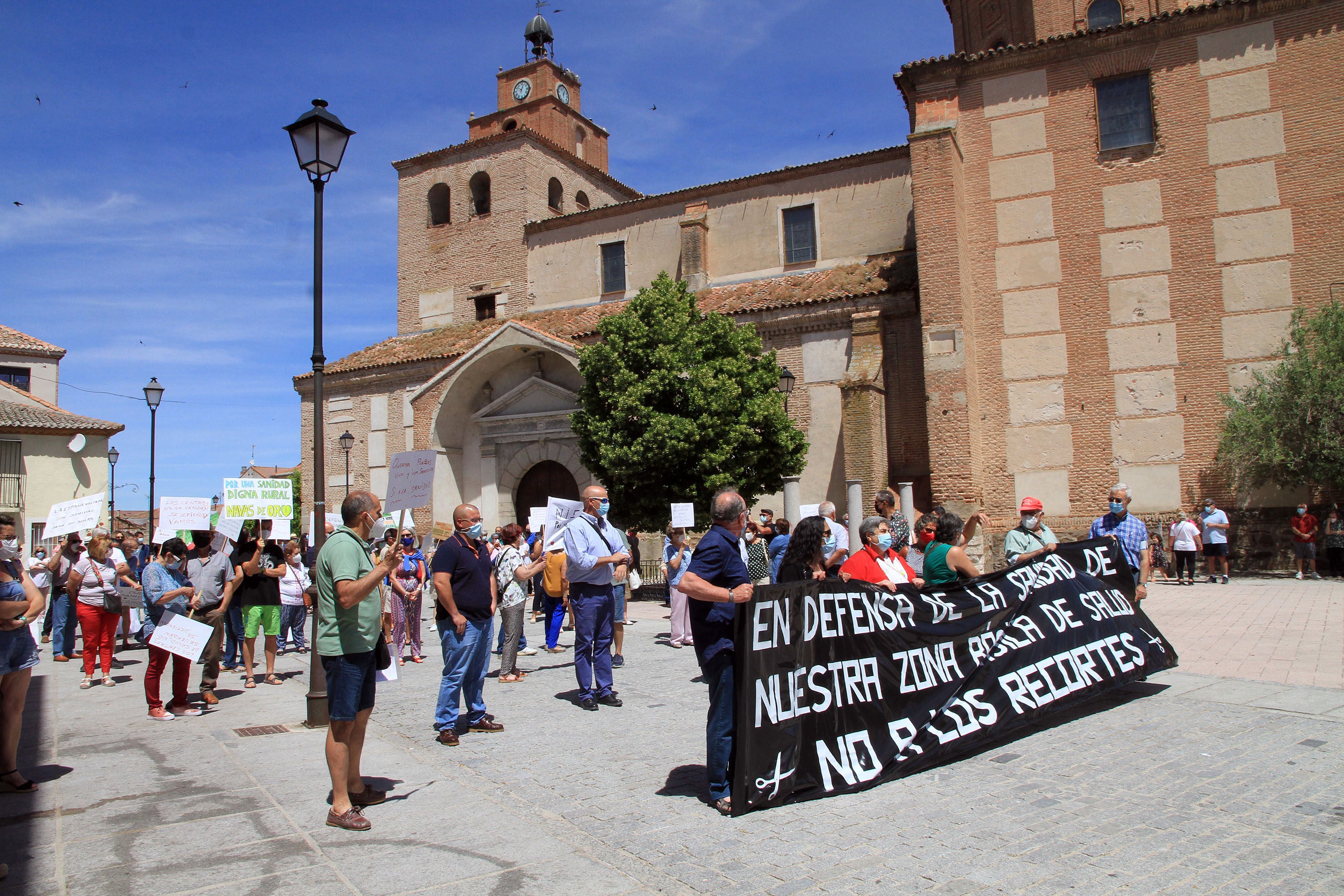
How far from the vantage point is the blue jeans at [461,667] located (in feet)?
22.2

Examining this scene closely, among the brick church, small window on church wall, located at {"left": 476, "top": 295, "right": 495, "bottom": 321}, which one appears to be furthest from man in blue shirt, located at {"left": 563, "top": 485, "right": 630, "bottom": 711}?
small window on church wall, located at {"left": 476, "top": 295, "right": 495, "bottom": 321}

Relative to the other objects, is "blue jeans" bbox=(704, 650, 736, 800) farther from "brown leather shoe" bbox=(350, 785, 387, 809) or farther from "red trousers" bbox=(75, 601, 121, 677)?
"red trousers" bbox=(75, 601, 121, 677)

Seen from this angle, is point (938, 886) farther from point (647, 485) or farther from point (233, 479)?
point (647, 485)

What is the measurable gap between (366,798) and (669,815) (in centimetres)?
181

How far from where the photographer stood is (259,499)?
1152cm

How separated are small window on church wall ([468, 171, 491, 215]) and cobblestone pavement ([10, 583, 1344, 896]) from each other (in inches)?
1062

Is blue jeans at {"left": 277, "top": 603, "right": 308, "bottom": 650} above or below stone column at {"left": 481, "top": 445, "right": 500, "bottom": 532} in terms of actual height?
below

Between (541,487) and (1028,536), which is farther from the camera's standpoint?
(541,487)

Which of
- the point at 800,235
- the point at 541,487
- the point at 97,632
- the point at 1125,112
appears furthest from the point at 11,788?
the point at 800,235

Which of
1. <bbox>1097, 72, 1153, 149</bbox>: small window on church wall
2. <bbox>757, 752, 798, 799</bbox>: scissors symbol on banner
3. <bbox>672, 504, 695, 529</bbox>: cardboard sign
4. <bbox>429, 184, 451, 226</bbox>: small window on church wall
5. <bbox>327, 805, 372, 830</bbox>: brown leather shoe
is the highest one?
<bbox>429, 184, 451, 226</bbox>: small window on church wall

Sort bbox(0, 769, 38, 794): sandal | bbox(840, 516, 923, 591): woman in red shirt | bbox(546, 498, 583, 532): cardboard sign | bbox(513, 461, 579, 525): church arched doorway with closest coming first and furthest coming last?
bbox(0, 769, 38, 794): sandal → bbox(840, 516, 923, 591): woman in red shirt → bbox(546, 498, 583, 532): cardboard sign → bbox(513, 461, 579, 525): church arched doorway

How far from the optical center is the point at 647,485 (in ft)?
62.0

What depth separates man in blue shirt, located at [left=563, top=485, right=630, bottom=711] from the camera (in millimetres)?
7930

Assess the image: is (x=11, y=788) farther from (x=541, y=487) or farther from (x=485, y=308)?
(x=485, y=308)
